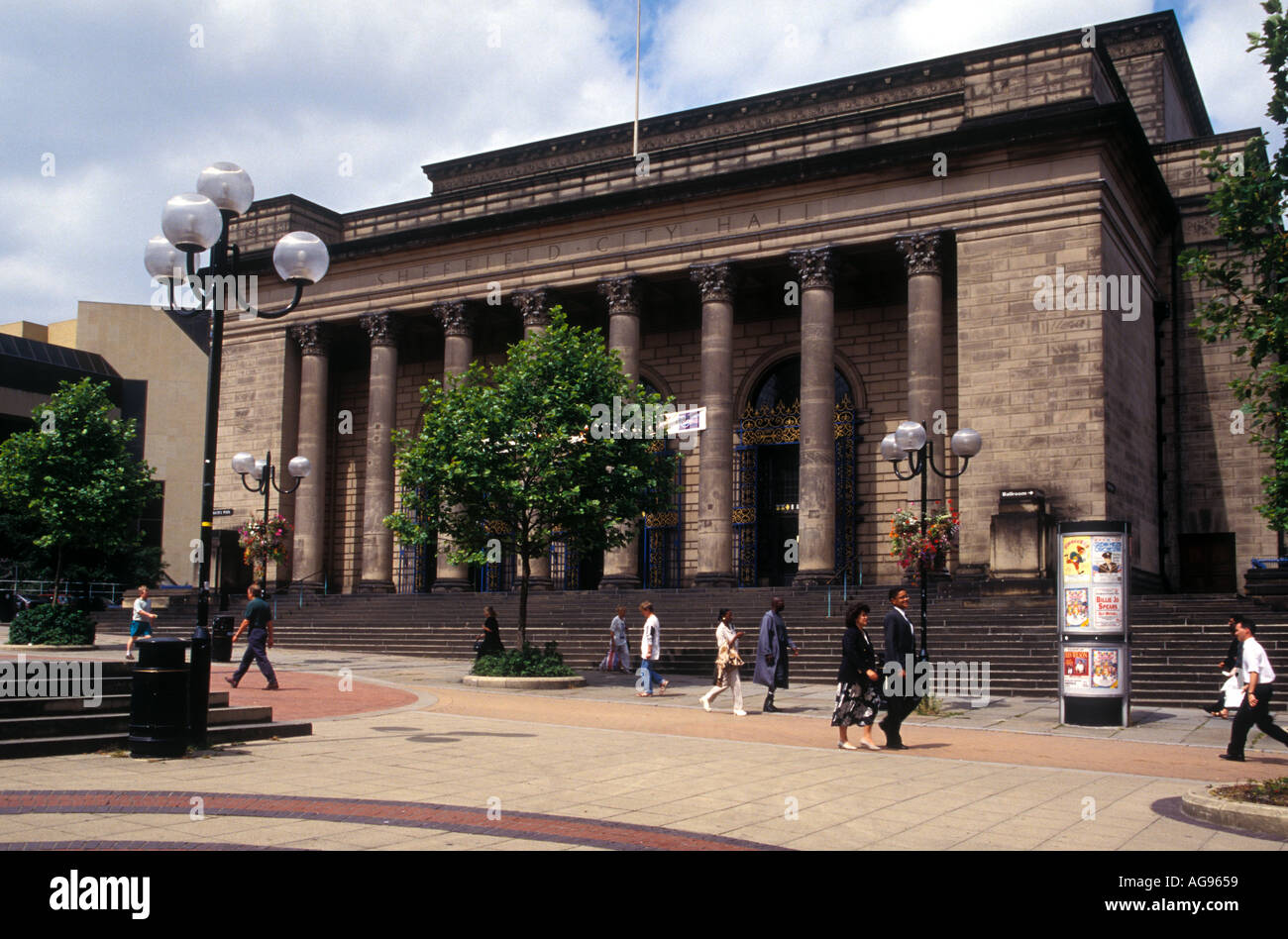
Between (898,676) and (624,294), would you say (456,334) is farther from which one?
(898,676)

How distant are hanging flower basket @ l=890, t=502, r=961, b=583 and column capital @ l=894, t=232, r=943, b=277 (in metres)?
7.40

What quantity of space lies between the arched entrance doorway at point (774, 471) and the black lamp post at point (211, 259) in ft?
87.2

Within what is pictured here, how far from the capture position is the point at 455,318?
136ft

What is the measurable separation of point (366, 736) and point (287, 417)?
33.4 metres

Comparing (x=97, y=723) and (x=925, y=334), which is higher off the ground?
(x=925, y=334)

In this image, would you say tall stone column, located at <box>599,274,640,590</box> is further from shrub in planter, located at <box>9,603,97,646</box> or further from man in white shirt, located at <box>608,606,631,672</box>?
shrub in planter, located at <box>9,603,97,646</box>

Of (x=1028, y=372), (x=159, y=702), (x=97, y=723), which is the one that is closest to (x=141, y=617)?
(x=97, y=723)

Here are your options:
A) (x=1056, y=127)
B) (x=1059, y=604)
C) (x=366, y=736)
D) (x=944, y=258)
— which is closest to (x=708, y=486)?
(x=944, y=258)

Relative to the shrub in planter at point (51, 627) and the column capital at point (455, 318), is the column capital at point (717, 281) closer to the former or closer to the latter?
the column capital at point (455, 318)

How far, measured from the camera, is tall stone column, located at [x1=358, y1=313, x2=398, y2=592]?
41625 mm

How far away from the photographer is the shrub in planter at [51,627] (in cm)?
2872

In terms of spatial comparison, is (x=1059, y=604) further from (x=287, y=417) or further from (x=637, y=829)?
(x=287, y=417)

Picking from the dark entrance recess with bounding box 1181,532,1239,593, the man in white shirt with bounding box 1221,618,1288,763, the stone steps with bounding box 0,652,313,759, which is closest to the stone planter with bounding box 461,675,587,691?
the stone steps with bounding box 0,652,313,759

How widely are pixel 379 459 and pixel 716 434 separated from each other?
13430 millimetres
